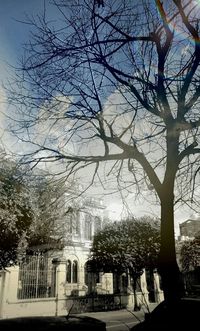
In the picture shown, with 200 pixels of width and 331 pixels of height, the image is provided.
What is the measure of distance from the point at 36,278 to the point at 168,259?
13608 millimetres

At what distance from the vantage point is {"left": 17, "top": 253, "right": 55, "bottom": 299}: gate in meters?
16.7

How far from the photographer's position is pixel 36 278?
57.1 ft

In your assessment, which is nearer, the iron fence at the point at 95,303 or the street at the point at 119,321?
the street at the point at 119,321

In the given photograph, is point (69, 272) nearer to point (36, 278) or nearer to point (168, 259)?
point (36, 278)

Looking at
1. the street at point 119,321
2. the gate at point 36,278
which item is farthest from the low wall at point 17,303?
the street at point 119,321

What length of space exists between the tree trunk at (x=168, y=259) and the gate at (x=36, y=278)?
12.2 metres

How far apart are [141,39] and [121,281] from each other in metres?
25.5

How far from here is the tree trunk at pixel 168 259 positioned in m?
5.66

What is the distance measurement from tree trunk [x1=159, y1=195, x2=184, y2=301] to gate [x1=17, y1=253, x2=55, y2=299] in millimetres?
12226

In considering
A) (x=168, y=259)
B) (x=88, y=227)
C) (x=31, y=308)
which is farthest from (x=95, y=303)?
(x=168, y=259)

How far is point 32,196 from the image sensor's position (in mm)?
13930

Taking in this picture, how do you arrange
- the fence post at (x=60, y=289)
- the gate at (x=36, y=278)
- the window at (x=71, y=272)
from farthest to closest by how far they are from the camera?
the window at (x=71, y=272) → the fence post at (x=60, y=289) → the gate at (x=36, y=278)

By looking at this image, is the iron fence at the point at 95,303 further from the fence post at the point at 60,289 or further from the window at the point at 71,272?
the window at the point at 71,272

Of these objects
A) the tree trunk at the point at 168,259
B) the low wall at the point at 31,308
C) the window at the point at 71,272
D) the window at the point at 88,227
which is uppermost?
the window at the point at 88,227
